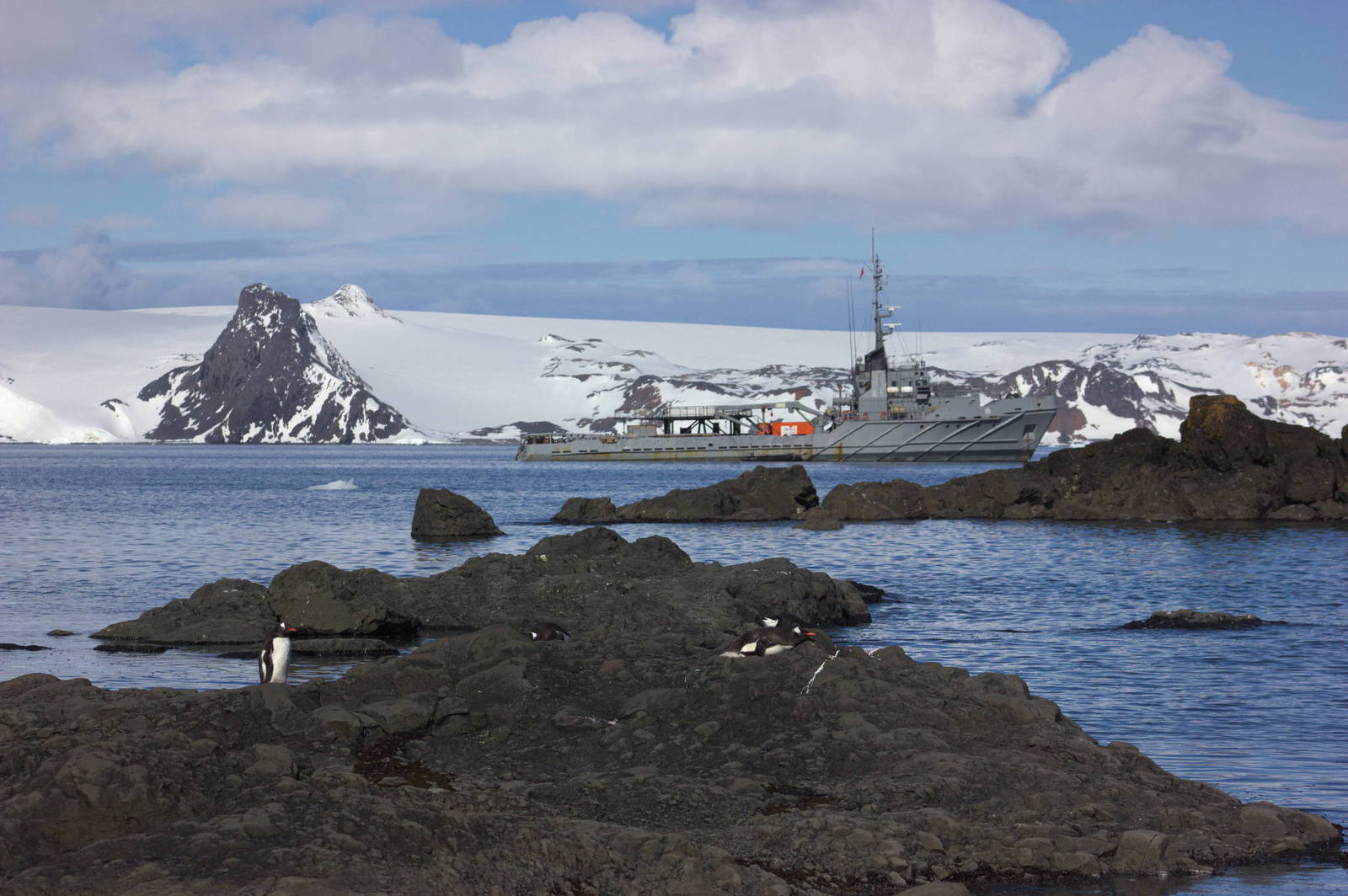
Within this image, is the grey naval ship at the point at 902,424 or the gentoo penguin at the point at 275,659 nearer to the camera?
the gentoo penguin at the point at 275,659

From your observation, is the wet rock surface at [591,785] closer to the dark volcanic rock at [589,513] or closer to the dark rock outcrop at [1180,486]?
the dark volcanic rock at [589,513]

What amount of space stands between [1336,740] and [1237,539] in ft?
95.5

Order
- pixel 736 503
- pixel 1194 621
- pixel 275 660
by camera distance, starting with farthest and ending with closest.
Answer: pixel 736 503
pixel 1194 621
pixel 275 660

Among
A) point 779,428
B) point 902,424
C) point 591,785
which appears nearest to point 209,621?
point 591,785

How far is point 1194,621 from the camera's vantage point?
21438 millimetres

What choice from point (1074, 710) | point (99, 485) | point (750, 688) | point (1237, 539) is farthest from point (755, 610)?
point (99, 485)

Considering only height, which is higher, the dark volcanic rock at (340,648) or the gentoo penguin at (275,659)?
the gentoo penguin at (275,659)

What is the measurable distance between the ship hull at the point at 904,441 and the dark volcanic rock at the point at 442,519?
6396cm

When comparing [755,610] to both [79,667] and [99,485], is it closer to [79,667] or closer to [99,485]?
[79,667]

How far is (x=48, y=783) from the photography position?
884cm

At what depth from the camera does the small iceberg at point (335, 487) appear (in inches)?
2924

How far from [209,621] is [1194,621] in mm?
14993

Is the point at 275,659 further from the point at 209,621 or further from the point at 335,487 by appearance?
the point at 335,487

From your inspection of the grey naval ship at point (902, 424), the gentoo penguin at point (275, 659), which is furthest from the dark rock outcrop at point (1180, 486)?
the grey naval ship at point (902, 424)
